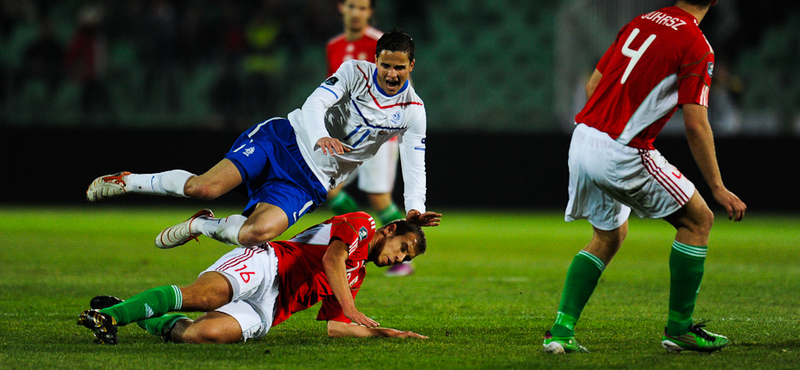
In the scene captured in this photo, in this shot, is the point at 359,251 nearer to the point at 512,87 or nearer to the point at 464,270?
the point at 464,270

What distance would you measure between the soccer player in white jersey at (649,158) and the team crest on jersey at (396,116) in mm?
1525

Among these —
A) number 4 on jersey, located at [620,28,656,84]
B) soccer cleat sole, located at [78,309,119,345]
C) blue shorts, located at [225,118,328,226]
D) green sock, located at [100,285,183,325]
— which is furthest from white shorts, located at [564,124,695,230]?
soccer cleat sole, located at [78,309,119,345]

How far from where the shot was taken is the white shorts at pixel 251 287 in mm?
4738

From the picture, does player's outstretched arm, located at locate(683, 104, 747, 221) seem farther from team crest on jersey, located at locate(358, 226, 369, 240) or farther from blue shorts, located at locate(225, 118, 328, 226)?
blue shorts, located at locate(225, 118, 328, 226)

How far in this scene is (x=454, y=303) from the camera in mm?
6500

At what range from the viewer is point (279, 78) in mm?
16547

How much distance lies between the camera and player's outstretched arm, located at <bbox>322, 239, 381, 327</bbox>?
15.4 feet

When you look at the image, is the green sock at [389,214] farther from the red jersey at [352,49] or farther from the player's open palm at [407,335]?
the player's open palm at [407,335]

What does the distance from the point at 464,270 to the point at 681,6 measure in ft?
15.1

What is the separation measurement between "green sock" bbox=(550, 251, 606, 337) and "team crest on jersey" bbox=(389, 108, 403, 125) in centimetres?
169

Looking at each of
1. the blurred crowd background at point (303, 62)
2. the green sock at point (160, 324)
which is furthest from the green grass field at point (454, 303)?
the blurred crowd background at point (303, 62)

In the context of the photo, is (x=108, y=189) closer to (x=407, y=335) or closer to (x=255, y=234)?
(x=255, y=234)

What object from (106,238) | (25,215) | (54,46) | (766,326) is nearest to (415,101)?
(766,326)

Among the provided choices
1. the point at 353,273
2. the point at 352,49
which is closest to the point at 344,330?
the point at 353,273
